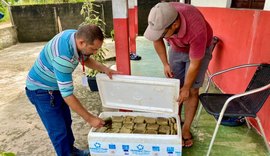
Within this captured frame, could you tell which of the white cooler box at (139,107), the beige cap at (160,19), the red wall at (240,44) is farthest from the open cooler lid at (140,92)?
the red wall at (240,44)

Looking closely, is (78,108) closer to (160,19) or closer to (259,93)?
(160,19)

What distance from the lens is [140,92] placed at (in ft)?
6.21

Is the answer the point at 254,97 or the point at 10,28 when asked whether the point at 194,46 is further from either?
the point at 10,28

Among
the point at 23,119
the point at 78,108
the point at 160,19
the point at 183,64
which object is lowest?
the point at 23,119

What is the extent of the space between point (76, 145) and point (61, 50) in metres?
1.19

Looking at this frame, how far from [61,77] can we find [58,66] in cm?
7

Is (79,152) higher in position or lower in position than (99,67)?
lower

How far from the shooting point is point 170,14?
1.49m

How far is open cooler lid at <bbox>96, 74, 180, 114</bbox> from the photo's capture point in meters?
1.78

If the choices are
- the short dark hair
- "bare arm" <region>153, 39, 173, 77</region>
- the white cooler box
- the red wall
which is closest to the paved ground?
the white cooler box

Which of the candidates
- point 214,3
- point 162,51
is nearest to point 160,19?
point 162,51

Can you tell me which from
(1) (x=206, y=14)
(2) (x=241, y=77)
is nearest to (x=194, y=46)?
(2) (x=241, y=77)

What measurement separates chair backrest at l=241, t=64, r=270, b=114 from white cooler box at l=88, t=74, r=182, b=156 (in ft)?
1.99

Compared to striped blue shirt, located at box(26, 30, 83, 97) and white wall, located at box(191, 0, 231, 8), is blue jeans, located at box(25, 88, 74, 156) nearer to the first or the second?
striped blue shirt, located at box(26, 30, 83, 97)
